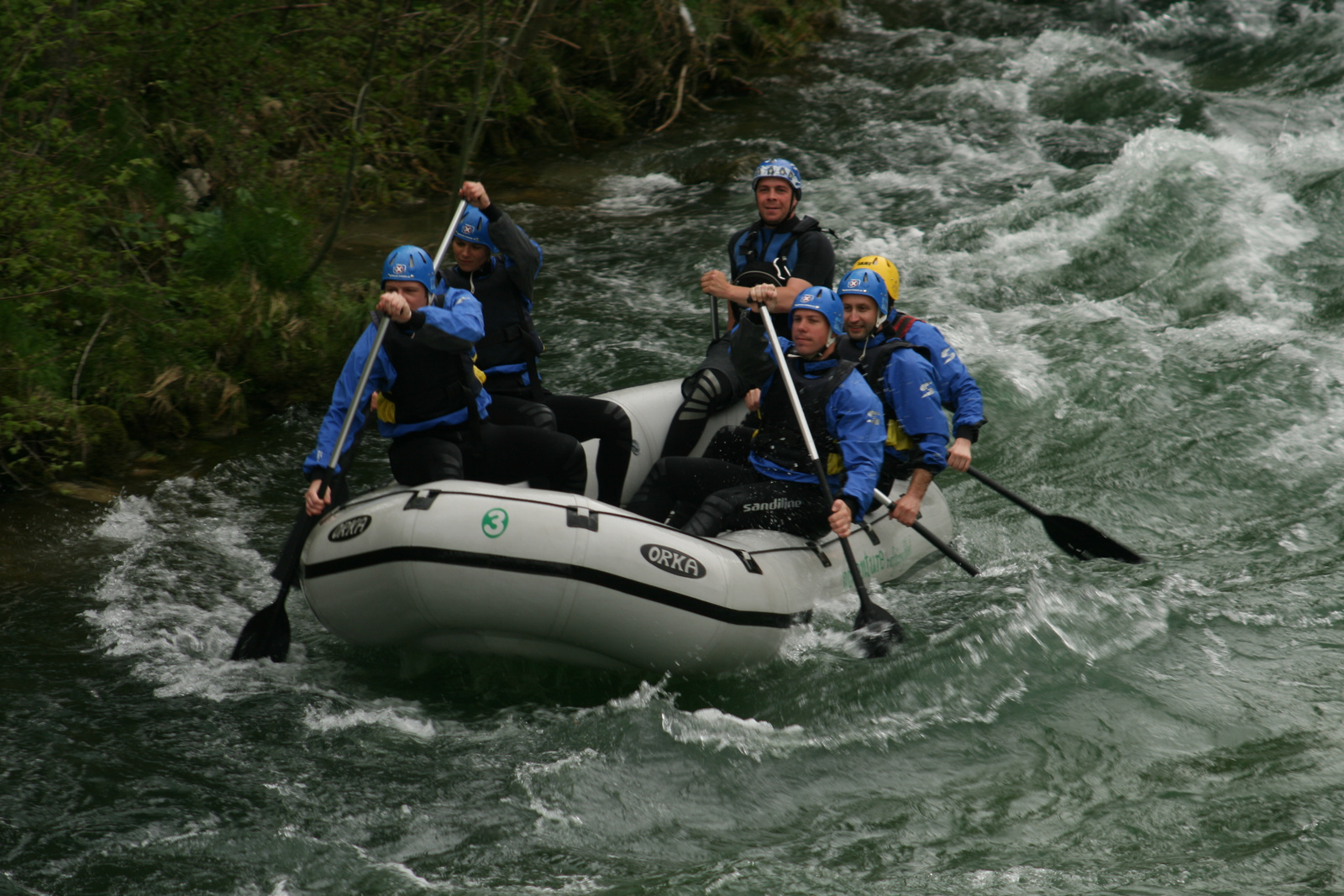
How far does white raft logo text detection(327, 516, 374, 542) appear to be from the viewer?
4.21 metres

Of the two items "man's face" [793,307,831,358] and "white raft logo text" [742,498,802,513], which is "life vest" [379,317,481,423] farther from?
"man's face" [793,307,831,358]

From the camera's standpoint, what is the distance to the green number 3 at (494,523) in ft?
13.2

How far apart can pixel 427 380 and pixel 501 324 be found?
71cm

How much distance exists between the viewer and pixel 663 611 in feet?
13.5

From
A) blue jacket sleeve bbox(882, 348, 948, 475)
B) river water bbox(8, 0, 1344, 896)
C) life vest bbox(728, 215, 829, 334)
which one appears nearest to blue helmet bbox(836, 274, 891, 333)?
blue jacket sleeve bbox(882, 348, 948, 475)

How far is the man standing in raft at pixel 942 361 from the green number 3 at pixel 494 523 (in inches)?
72.6

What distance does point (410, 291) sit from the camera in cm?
449

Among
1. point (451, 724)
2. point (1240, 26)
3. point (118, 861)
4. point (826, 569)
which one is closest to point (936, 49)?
point (1240, 26)

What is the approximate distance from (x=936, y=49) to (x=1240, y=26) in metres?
3.17

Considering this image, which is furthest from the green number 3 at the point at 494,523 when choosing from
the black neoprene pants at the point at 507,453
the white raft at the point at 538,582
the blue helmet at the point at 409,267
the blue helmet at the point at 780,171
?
the blue helmet at the point at 780,171

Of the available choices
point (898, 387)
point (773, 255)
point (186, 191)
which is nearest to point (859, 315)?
point (898, 387)

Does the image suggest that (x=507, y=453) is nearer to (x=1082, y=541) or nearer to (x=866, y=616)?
(x=866, y=616)

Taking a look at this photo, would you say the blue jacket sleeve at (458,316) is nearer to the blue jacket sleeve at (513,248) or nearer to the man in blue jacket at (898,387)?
the blue jacket sleeve at (513,248)

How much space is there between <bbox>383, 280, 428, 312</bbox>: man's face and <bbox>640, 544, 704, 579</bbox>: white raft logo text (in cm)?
126
